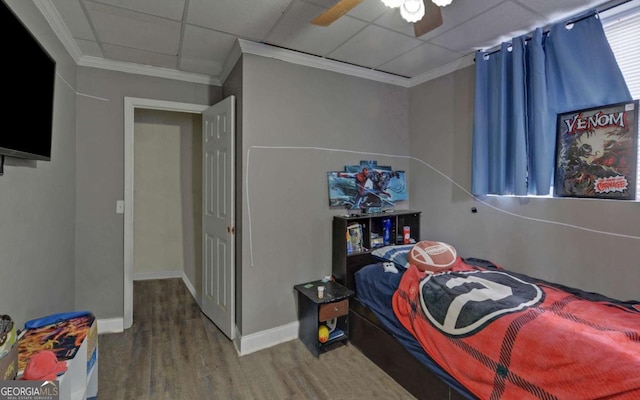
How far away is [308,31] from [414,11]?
40.1 inches

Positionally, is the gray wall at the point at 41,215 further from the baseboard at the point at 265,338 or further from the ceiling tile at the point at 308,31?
the ceiling tile at the point at 308,31

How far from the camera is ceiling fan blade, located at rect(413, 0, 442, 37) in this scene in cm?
149

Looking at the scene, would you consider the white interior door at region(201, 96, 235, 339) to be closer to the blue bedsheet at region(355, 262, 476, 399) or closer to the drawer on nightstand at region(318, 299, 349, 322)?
the drawer on nightstand at region(318, 299, 349, 322)

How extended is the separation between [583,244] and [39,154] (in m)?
3.39

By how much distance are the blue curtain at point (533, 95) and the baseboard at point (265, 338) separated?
2.01 metres

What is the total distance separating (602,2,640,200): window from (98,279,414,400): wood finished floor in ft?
7.10

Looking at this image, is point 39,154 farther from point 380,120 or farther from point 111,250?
point 380,120

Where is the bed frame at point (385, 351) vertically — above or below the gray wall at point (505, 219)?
below

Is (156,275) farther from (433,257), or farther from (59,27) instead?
(433,257)

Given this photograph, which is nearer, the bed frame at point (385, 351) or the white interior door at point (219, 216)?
the bed frame at point (385, 351)

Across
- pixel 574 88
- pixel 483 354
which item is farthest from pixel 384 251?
pixel 574 88

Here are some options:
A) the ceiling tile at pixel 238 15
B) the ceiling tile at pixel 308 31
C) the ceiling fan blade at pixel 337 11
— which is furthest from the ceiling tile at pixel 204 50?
the ceiling fan blade at pixel 337 11

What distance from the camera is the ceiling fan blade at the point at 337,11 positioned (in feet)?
4.70

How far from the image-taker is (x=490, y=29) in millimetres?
2188
